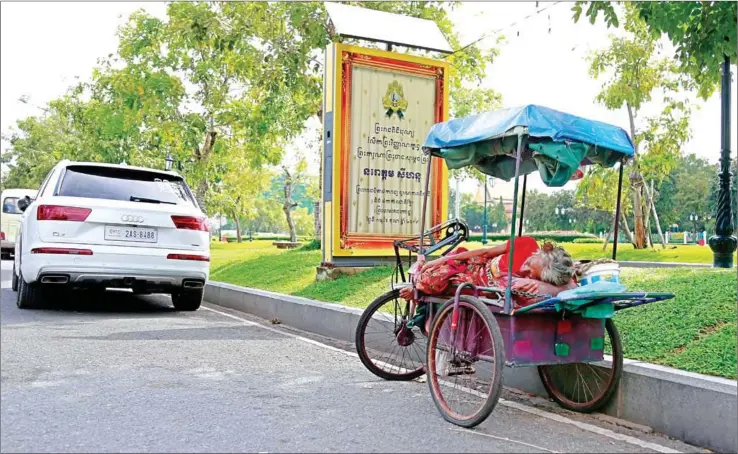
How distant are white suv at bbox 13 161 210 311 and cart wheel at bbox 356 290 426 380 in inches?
126

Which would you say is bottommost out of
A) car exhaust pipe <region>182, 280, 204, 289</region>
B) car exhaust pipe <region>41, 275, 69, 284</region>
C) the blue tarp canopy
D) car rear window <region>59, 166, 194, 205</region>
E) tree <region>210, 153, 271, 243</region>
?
car exhaust pipe <region>182, 280, 204, 289</region>

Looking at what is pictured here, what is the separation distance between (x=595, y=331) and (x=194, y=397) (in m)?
2.61

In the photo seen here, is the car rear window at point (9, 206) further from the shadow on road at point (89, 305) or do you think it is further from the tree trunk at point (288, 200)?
the tree trunk at point (288, 200)

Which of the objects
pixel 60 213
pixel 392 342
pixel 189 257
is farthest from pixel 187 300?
pixel 392 342

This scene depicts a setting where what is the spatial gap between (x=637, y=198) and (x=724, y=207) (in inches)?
527

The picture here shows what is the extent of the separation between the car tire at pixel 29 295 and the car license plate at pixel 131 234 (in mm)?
1307

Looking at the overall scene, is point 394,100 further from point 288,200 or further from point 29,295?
point 288,200

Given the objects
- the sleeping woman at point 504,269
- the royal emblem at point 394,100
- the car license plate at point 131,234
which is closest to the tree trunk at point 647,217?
the royal emblem at point 394,100

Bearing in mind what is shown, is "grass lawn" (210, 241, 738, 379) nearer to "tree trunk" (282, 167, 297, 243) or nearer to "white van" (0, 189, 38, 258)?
"white van" (0, 189, 38, 258)

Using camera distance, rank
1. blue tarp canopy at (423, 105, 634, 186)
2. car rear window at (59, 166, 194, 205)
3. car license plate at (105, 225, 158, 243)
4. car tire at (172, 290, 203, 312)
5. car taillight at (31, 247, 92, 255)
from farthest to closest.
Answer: car tire at (172, 290, 203, 312)
car rear window at (59, 166, 194, 205)
car license plate at (105, 225, 158, 243)
car taillight at (31, 247, 92, 255)
blue tarp canopy at (423, 105, 634, 186)

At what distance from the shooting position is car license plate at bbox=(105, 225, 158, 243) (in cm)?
799

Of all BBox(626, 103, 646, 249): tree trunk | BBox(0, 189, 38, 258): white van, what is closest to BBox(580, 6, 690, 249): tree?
BBox(626, 103, 646, 249): tree trunk

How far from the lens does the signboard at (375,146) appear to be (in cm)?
1045

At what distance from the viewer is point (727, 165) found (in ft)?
35.8
